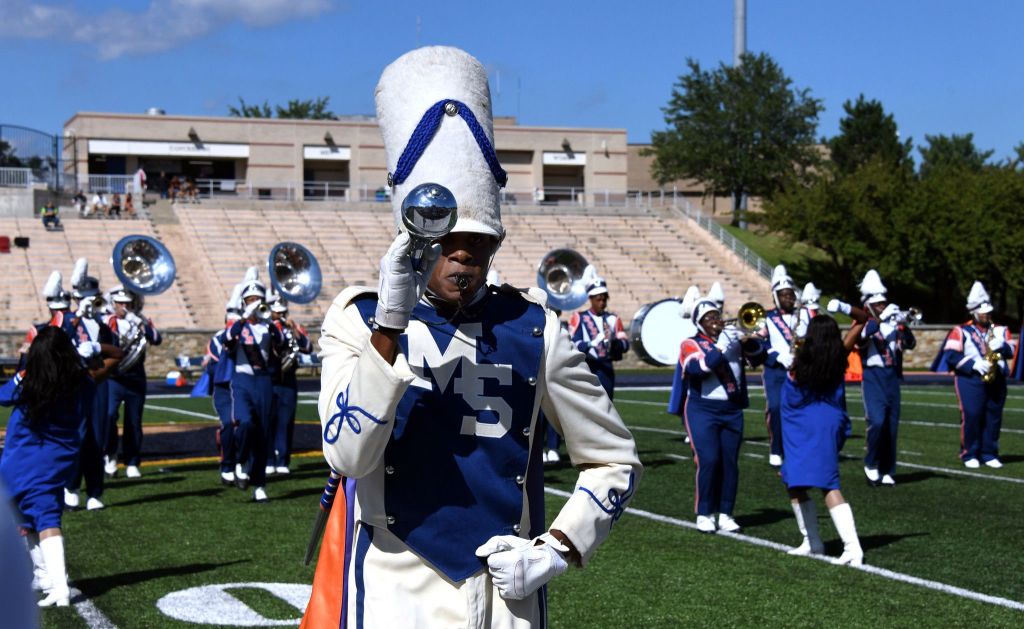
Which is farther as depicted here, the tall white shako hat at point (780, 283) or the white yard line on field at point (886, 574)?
the tall white shako hat at point (780, 283)

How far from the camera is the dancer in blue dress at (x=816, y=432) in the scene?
8.54 m

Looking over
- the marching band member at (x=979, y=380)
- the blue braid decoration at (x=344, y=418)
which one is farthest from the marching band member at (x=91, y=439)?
the marching band member at (x=979, y=380)

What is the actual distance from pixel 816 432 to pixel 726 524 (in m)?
1.41

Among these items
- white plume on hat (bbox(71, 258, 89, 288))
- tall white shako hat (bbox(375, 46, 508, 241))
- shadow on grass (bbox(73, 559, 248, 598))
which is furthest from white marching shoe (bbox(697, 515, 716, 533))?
tall white shako hat (bbox(375, 46, 508, 241))

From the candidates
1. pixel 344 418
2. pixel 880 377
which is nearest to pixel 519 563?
pixel 344 418

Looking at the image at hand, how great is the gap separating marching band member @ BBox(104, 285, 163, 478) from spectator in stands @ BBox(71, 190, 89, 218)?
101ft

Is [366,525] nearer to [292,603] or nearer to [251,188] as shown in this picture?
[292,603]

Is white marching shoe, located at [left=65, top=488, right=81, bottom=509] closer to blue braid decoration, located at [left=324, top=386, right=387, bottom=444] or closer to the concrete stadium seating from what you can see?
blue braid decoration, located at [left=324, top=386, right=387, bottom=444]

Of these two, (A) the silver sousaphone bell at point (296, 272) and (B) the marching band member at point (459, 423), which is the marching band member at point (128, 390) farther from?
(B) the marching band member at point (459, 423)

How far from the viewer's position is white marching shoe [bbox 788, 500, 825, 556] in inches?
343

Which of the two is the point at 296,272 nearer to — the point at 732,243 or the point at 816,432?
the point at 816,432

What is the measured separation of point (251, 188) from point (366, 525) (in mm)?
46818

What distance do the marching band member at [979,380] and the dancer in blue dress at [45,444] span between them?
30.9 feet

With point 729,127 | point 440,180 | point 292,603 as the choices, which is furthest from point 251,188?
point 440,180
